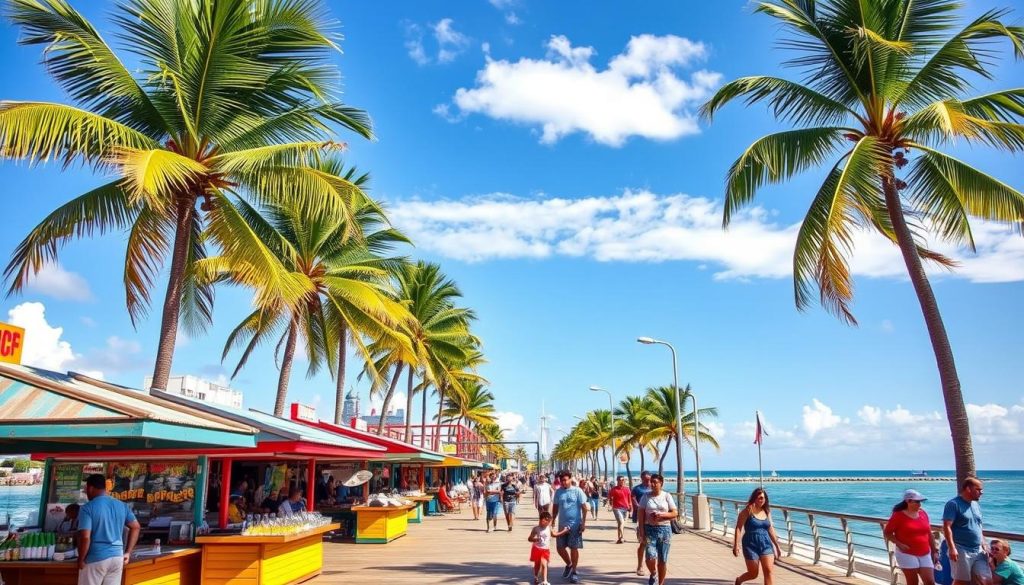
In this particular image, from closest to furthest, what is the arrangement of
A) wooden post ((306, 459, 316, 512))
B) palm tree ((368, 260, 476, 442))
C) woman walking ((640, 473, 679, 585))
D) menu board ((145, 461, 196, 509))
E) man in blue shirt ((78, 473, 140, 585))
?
man in blue shirt ((78, 473, 140, 585))
woman walking ((640, 473, 679, 585))
menu board ((145, 461, 196, 509))
wooden post ((306, 459, 316, 512))
palm tree ((368, 260, 476, 442))

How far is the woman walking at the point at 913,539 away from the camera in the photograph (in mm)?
8359

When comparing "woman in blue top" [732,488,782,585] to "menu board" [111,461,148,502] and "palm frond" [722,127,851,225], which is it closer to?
"palm frond" [722,127,851,225]

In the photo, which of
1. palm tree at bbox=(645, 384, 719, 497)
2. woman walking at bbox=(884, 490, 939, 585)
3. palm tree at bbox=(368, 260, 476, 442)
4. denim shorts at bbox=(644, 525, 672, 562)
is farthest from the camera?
palm tree at bbox=(645, 384, 719, 497)

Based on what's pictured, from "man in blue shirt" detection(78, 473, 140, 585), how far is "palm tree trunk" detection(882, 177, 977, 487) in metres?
9.35

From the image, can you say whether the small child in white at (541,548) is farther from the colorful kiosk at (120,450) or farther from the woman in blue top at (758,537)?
the colorful kiosk at (120,450)

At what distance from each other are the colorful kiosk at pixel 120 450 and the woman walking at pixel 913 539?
7745 mm

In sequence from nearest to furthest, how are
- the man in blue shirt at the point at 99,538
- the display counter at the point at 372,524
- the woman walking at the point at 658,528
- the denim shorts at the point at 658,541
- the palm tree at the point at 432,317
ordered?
the man in blue shirt at the point at 99,538, the woman walking at the point at 658,528, the denim shorts at the point at 658,541, the display counter at the point at 372,524, the palm tree at the point at 432,317

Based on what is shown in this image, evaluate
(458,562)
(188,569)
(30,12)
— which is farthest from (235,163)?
(458,562)

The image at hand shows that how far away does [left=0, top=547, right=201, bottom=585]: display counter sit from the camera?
344 inches

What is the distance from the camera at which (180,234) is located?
11586mm

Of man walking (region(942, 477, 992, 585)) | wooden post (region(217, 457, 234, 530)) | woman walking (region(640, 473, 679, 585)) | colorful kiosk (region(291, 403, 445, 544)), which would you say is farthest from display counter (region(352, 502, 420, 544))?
man walking (region(942, 477, 992, 585))

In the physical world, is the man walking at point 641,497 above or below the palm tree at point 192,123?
below

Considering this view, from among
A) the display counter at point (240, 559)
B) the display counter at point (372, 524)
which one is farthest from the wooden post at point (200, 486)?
the display counter at point (372, 524)

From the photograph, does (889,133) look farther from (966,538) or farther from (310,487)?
(310,487)
